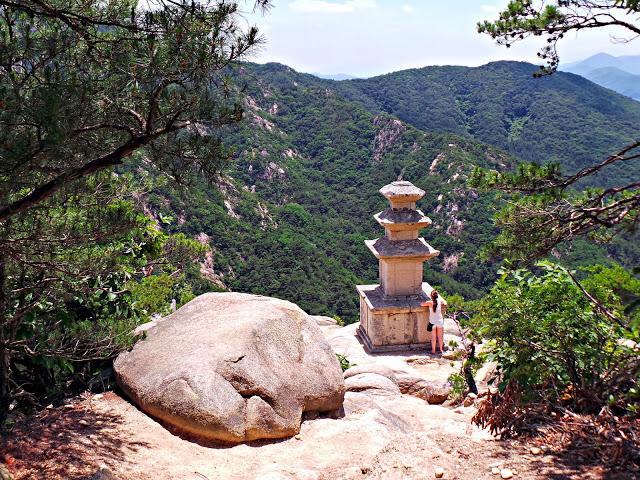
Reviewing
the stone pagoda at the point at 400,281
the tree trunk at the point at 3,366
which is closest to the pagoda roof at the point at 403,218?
the stone pagoda at the point at 400,281

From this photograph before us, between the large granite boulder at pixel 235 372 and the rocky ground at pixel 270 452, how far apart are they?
0.20 m

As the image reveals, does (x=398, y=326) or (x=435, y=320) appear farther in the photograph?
(x=398, y=326)

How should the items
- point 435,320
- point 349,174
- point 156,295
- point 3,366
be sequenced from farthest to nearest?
point 349,174 → point 435,320 → point 156,295 → point 3,366

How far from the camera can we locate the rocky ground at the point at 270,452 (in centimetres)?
483

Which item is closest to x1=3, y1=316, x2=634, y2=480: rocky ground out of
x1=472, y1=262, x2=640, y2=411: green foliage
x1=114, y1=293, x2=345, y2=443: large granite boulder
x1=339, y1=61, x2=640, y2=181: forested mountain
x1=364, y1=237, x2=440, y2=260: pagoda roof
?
x1=114, y1=293, x2=345, y2=443: large granite boulder

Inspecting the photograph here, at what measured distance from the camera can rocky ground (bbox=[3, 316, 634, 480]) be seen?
4.83 metres

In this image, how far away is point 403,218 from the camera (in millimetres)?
12875

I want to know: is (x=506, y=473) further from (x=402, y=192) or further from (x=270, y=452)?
(x=402, y=192)

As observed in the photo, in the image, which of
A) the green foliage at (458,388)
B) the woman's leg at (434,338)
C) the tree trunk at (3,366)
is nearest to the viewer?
the tree trunk at (3,366)

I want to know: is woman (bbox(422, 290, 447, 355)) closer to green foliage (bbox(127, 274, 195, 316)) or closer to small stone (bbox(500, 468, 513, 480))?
green foliage (bbox(127, 274, 195, 316))

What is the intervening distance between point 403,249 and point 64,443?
8773mm

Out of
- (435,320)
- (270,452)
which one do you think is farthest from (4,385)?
(435,320)

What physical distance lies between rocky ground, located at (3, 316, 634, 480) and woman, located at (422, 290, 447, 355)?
5.08 metres

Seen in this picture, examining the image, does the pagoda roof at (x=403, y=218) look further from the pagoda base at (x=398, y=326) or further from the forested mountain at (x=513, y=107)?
the forested mountain at (x=513, y=107)
